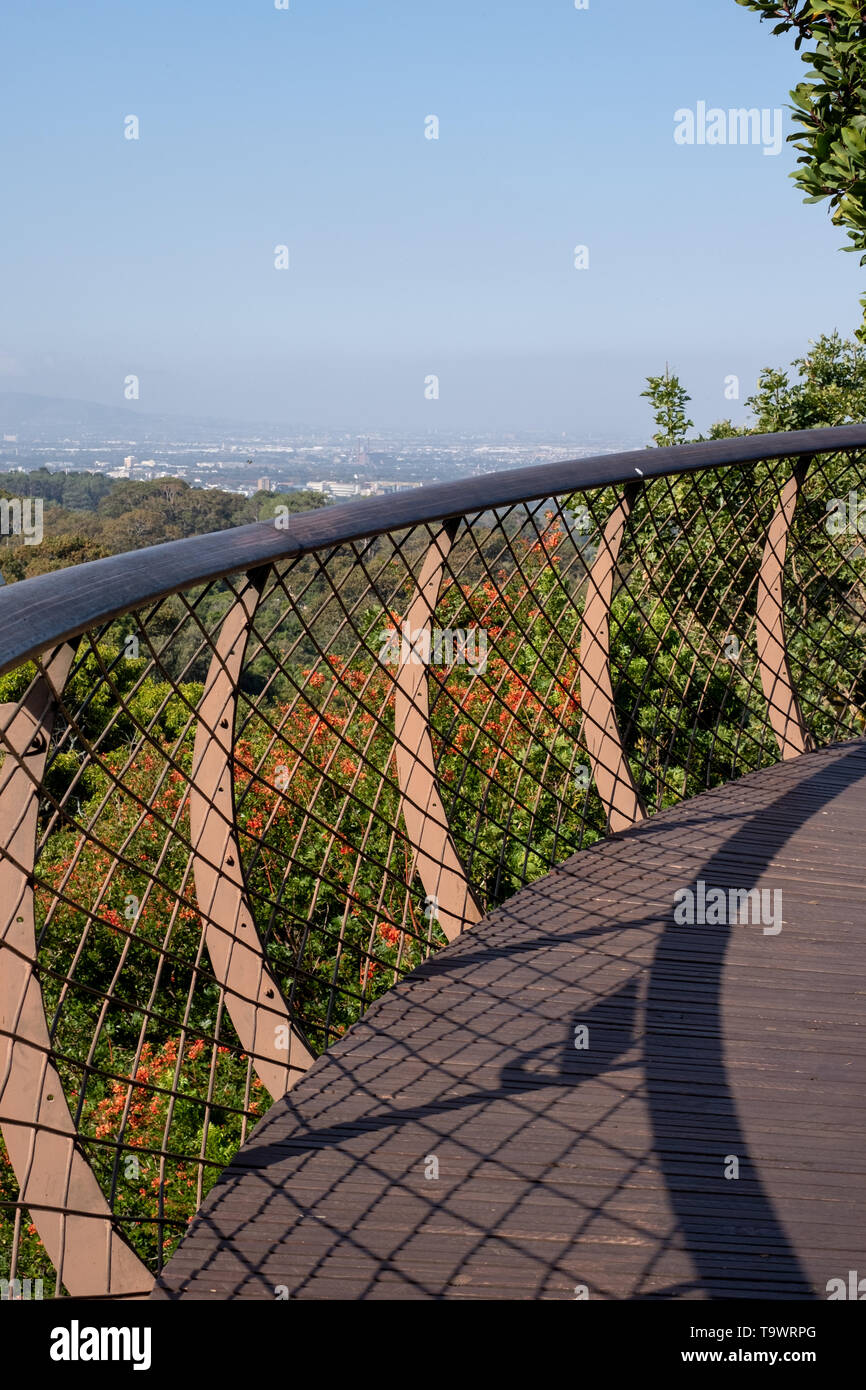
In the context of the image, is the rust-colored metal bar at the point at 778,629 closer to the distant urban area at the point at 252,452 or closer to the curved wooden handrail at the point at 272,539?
the curved wooden handrail at the point at 272,539

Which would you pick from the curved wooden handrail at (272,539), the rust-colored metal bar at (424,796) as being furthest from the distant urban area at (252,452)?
the rust-colored metal bar at (424,796)

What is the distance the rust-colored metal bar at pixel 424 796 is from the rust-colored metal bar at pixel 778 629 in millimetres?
1615

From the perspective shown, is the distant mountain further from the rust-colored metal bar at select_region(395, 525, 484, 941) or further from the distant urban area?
the rust-colored metal bar at select_region(395, 525, 484, 941)

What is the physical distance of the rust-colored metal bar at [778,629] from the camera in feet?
12.2

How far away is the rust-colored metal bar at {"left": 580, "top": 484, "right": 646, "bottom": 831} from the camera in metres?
3.14

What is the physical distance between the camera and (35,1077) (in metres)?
1.35

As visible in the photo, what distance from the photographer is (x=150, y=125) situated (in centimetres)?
7644

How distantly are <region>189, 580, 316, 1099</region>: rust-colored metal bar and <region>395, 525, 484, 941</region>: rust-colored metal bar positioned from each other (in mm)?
632

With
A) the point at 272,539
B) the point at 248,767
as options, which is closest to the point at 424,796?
the point at 272,539

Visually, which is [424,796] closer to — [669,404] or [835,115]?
[835,115]

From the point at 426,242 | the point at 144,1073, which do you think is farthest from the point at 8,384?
the point at 144,1073

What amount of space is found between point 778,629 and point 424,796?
1.73 meters
